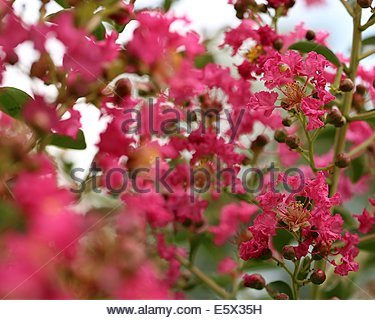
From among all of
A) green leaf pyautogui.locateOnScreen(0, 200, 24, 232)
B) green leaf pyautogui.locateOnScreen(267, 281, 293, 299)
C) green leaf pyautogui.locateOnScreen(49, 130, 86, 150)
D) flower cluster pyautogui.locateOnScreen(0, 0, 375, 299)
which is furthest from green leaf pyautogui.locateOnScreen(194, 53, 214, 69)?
green leaf pyautogui.locateOnScreen(0, 200, 24, 232)

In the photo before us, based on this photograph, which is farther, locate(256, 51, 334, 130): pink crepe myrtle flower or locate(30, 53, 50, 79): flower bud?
locate(256, 51, 334, 130): pink crepe myrtle flower

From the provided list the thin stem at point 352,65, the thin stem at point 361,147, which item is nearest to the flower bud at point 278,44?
the thin stem at point 352,65

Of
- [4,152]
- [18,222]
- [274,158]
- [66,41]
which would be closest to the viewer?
[18,222]

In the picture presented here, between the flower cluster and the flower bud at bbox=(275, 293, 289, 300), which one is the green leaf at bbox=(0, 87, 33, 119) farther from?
the flower bud at bbox=(275, 293, 289, 300)

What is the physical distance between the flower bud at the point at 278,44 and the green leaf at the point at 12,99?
51 centimetres

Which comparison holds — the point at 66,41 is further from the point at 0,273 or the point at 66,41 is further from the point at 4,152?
the point at 0,273

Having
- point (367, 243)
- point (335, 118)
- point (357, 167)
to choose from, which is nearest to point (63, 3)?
point (335, 118)

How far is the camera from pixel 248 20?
1307 millimetres

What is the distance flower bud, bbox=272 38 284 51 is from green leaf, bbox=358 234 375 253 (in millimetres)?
406

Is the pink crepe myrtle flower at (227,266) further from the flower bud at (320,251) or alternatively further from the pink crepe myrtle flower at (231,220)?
the flower bud at (320,251)

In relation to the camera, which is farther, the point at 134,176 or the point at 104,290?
the point at 134,176

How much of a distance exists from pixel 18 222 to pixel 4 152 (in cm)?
14

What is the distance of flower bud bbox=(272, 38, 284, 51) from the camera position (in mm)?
1262

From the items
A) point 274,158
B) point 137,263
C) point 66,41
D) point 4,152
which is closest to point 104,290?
point 137,263
